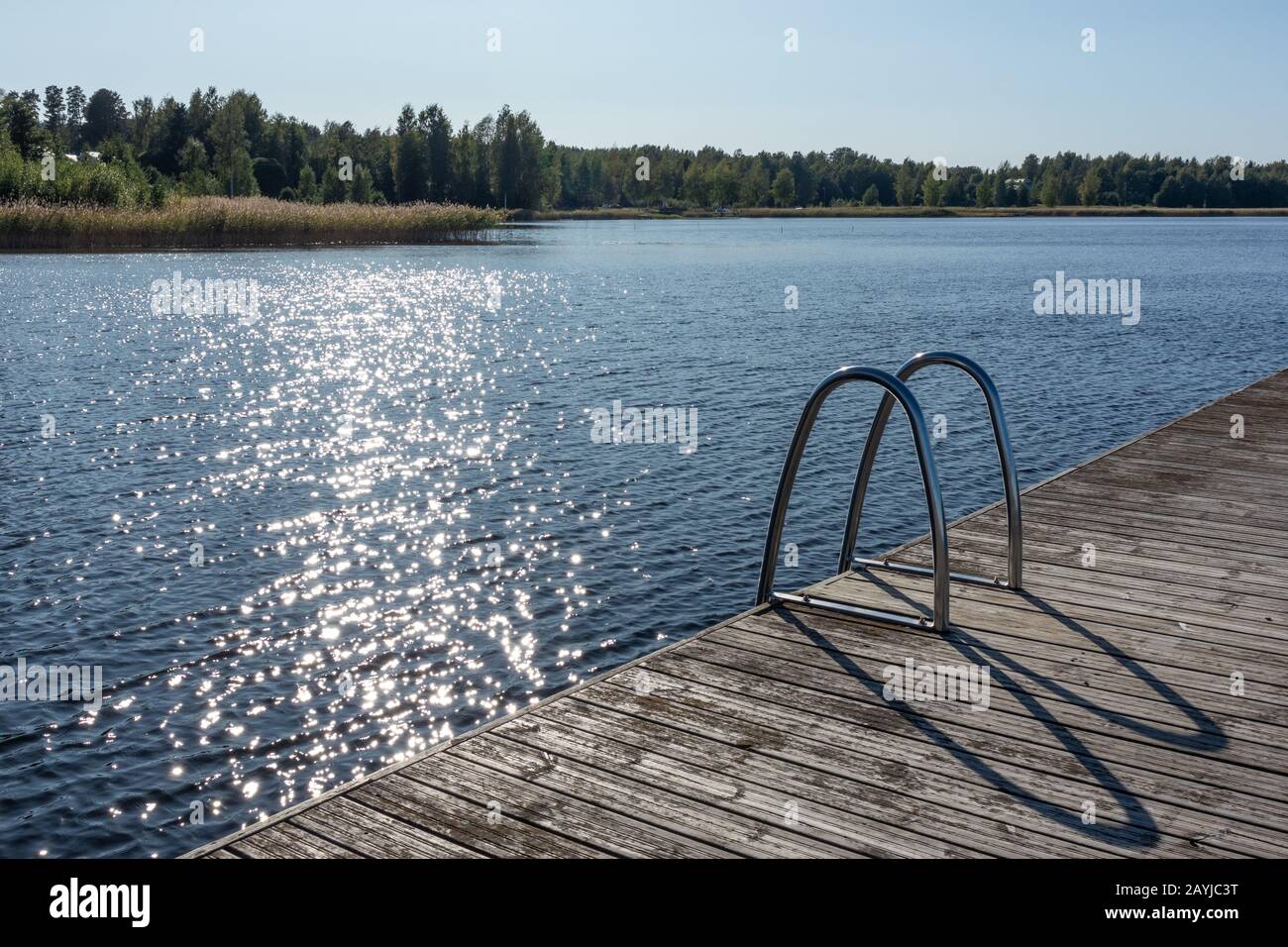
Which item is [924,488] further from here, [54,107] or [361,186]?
[54,107]

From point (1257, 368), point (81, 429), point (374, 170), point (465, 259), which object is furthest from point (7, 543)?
point (374, 170)

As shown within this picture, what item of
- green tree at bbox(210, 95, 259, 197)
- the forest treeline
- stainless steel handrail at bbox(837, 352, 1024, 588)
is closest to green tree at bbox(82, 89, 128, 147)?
the forest treeline

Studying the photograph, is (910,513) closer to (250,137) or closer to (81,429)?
(81,429)

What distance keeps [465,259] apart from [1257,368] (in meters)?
49.0

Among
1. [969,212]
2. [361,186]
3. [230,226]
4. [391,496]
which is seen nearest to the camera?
[391,496]

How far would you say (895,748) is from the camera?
4.95 meters

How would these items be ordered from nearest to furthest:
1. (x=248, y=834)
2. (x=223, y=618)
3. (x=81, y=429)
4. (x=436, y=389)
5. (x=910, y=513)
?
(x=248, y=834)
(x=223, y=618)
(x=910, y=513)
(x=81, y=429)
(x=436, y=389)

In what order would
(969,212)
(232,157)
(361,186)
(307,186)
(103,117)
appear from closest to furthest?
(232,157) → (307,186) → (361,186) → (103,117) → (969,212)

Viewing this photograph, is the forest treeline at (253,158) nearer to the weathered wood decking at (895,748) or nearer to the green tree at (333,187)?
the green tree at (333,187)

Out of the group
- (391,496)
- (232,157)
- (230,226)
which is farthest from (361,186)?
(391,496)

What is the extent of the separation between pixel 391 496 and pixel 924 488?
369 inches

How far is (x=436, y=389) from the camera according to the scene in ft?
79.4

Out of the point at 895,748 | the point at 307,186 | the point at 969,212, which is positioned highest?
the point at 969,212

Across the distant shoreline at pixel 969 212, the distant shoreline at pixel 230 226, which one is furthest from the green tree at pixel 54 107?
the distant shoreline at pixel 230 226
